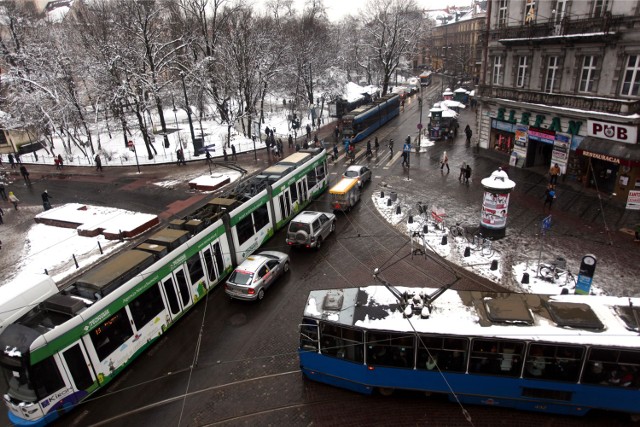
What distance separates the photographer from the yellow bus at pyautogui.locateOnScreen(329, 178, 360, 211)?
22906 mm

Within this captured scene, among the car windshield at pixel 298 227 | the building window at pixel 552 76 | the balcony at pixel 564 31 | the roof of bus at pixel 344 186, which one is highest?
the balcony at pixel 564 31

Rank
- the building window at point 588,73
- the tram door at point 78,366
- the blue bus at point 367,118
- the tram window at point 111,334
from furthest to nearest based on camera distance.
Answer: the blue bus at point 367,118 < the building window at point 588,73 < the tram window at point 111,334 < the tram door at point 78,366

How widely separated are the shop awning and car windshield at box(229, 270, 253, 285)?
19.7 metres

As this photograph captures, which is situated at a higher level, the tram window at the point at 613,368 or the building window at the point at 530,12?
the building window at the point at 530,12

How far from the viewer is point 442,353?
968cm

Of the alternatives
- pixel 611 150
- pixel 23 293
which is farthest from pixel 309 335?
pixel 611 150

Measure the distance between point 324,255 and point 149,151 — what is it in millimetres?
25865

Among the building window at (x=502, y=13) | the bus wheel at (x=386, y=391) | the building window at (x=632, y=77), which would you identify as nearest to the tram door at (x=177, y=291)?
the bus wheel at (x=386, y=391)

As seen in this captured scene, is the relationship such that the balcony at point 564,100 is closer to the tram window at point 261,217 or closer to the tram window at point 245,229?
the tram window at point 261,217

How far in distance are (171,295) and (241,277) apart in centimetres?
266

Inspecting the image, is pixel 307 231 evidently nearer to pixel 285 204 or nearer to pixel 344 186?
pixel 285 204

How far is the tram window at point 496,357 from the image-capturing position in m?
9.22

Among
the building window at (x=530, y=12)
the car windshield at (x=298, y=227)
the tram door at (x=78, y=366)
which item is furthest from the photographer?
the building window at (x=530, y=12)

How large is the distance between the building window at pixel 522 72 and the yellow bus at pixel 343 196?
47.6 feet
